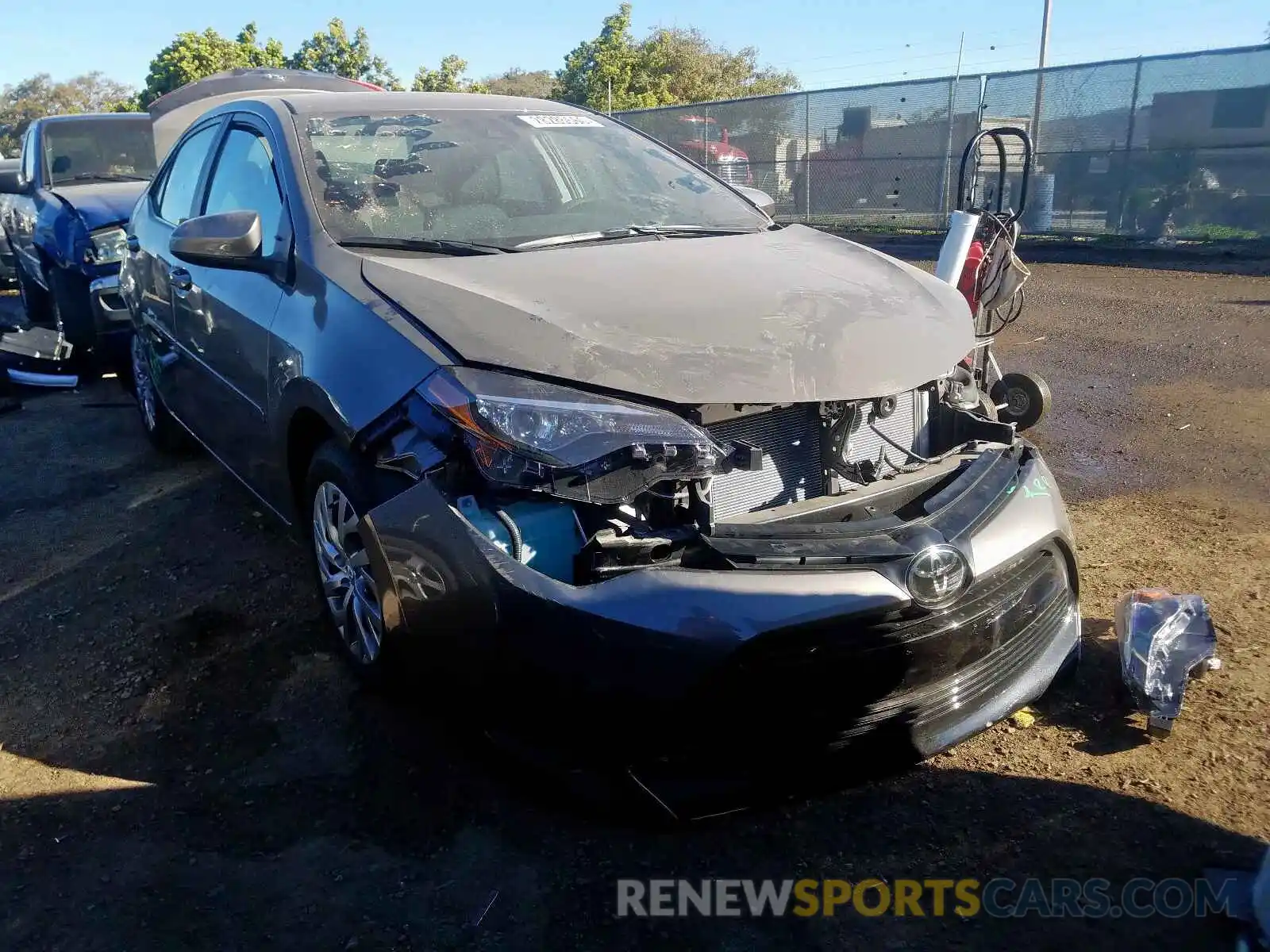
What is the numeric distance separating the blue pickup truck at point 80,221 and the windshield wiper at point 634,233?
15.1 feet

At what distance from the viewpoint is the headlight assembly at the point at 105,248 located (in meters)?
7.23

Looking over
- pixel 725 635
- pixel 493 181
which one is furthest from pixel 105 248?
pixel 725 635

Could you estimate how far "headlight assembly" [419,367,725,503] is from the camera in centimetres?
233

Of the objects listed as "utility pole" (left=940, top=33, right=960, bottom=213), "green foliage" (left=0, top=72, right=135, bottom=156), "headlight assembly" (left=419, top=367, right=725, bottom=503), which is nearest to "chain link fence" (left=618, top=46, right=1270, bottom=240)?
"utility pole" (left=940, top=33, right=960, bottom=213)

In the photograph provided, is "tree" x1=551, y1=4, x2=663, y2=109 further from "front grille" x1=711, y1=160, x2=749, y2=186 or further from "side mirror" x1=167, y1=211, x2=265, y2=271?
"side mirror" x1=167, y1=211, x2=265, y2=271

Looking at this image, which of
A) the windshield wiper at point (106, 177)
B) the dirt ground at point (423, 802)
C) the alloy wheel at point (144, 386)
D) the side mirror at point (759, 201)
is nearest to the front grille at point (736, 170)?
the windshield wiper at point (106, 177)

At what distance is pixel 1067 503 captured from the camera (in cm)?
454

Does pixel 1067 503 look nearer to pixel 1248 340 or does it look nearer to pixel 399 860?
pixel 399 860

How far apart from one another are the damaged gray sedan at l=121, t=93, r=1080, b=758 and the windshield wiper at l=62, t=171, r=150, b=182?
6.07 meters

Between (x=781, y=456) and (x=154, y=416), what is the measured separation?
4274 mm

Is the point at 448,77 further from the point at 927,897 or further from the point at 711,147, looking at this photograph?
the point at 927,897

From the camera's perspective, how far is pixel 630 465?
235 centimetres

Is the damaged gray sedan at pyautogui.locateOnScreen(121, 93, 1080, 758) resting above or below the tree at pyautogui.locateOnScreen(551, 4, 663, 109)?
below

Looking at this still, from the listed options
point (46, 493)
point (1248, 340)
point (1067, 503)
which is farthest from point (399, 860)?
point (1248, 340)
